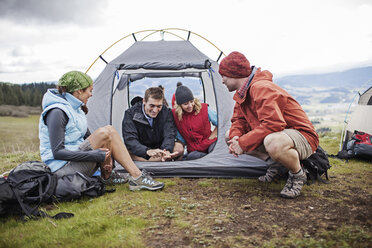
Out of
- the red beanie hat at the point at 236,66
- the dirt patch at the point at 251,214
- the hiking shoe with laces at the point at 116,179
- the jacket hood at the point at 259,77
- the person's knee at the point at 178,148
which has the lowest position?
the dirt patch at the point at 251,214

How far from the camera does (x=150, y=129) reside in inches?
173

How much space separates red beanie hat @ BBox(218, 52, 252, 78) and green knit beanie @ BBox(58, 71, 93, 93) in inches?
59.9

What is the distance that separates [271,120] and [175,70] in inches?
79.6

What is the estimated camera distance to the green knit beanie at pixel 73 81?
311 centimetres

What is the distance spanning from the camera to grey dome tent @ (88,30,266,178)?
3934 millimetres

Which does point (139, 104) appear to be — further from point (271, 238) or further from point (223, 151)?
point (271, 238)

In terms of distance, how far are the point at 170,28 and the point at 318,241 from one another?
467 cm

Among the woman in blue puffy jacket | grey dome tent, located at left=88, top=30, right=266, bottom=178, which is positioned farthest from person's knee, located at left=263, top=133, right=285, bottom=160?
the woman in blue puffy jacket

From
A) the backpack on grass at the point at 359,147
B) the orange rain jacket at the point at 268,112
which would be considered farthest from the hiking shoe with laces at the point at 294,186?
the backpack on grass at the point at 359,147

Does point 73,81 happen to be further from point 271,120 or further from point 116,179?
point 271,120

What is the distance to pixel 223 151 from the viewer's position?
4.03 meters

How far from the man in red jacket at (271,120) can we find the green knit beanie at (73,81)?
4.96 ft

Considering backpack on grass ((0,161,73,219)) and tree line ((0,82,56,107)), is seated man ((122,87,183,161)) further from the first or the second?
tree line ((0,82,56,107))

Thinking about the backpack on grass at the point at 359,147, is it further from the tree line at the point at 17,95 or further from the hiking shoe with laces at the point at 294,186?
the tree line at the point at 17,95
